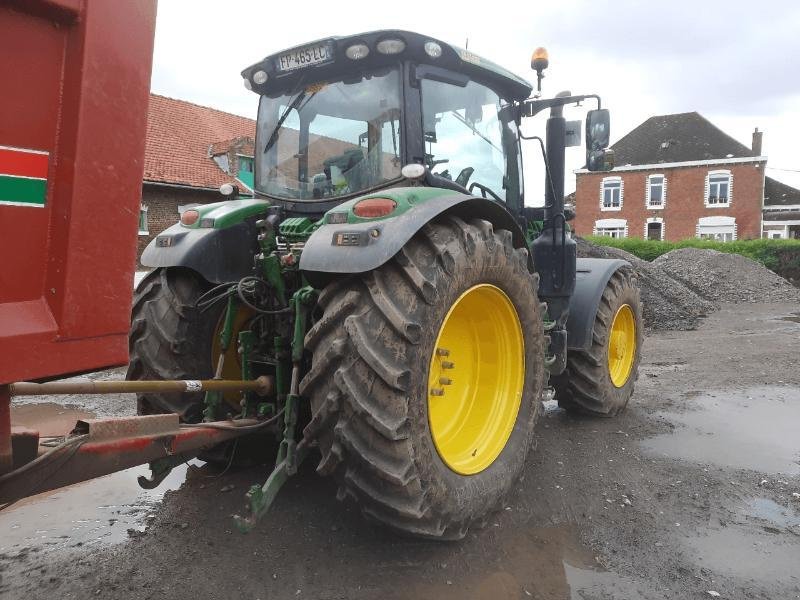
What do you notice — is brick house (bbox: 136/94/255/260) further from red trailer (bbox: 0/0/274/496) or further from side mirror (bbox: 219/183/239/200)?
red trailer (bbox: 0/0/274/496)

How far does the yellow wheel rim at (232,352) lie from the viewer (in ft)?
11.7

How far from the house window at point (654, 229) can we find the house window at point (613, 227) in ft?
3.94

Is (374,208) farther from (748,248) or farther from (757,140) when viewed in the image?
(757,140)

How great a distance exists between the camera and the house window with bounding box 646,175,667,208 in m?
35.9

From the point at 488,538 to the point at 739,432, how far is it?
2.82 metres

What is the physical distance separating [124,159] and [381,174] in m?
1.77

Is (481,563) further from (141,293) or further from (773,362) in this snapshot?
(773,362)

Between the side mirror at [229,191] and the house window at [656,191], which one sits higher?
the house window at [656,191]

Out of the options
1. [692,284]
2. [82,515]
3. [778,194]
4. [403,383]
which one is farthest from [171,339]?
[778,194]

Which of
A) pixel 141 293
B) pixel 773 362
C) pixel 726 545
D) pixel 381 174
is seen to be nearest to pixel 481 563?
pixel 726 545

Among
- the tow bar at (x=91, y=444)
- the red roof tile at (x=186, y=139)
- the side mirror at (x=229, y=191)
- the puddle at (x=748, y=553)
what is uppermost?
the red roof tile at (x=186, y=139)

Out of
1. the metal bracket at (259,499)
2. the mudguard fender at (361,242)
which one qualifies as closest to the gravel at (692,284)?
the mudguard fender at (361,242)

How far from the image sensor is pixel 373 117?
338cm

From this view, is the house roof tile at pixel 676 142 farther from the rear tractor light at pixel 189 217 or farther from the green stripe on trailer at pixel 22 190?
the green stripe on trailer at pixel 22 190
